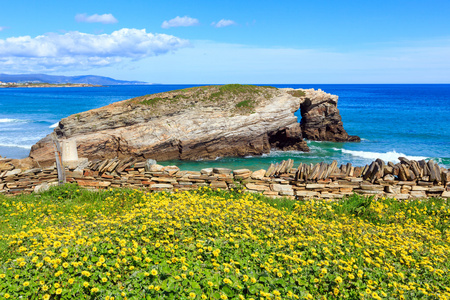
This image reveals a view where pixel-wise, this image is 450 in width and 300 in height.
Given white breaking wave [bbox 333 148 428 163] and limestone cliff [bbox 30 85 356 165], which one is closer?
limestone cliff [bbox 30 85 356 165]

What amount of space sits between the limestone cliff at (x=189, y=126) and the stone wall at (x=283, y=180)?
14.7 meters

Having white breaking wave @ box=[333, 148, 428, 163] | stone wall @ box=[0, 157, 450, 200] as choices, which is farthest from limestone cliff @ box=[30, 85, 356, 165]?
stone wall @ box=[0, 157, 450, 200]

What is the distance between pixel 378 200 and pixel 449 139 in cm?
3425

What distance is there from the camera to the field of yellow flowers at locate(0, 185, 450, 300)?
4180 mm

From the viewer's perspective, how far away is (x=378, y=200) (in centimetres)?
947

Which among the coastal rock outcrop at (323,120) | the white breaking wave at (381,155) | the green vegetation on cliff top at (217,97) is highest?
the green vegetation on cliff top at (217,97)

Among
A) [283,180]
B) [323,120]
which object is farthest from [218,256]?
[323,120]

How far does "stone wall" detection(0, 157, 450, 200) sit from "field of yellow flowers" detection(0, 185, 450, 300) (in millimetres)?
1652

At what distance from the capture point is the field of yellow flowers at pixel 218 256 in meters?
4.18

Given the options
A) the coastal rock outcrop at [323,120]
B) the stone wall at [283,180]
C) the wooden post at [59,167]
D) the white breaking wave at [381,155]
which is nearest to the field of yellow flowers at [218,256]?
the stone wall at [283,180]

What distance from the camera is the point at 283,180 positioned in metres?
10.1

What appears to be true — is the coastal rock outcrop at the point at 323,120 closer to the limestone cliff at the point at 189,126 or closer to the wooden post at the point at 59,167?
the limestone cliff at the point at 189,126

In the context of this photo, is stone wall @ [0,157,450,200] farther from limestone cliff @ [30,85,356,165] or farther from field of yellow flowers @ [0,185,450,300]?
limestone cliff @ [30,85,356,165]

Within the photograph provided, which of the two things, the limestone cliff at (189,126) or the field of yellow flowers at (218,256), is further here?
the limestone cliff at (189,126)
